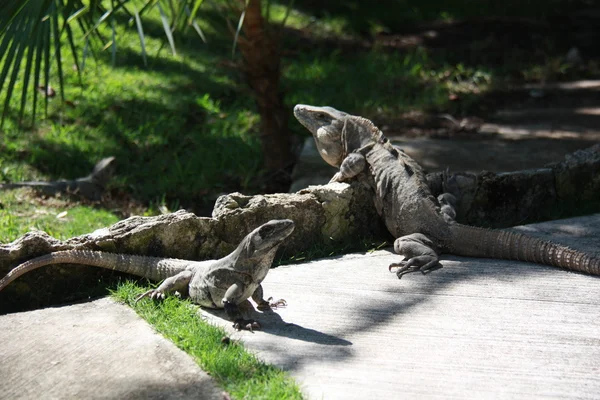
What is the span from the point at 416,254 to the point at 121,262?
6.32 ft

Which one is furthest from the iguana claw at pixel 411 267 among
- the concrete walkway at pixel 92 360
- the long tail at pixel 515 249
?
the concrete walkway at pixel 92 360

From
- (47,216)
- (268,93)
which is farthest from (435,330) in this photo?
(268,93)

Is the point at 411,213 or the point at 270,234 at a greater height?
the point at 270,234

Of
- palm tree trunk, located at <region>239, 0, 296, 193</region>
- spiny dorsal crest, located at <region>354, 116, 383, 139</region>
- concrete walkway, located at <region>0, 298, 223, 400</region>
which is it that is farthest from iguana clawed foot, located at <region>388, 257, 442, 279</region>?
palm tree trunk, located at <region>239, 0, 296, 193</region>

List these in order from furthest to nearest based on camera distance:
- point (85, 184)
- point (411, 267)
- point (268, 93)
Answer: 1. point (268, 93)
2. point (85, 184)
3. point (411, 267)

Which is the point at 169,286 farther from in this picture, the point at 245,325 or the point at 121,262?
the point at 245,325

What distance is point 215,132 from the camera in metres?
9.85

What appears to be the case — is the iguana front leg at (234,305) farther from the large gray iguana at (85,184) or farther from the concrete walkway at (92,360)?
the large gray iguana at (85,184)

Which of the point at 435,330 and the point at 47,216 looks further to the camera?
the point at 47,216

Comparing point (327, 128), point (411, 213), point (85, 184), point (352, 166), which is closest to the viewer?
point (411, 213)

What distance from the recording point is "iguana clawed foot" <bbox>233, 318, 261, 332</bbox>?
448cm

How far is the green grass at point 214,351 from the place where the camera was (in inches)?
147

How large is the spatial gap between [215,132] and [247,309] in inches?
212

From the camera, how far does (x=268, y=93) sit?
862cm
